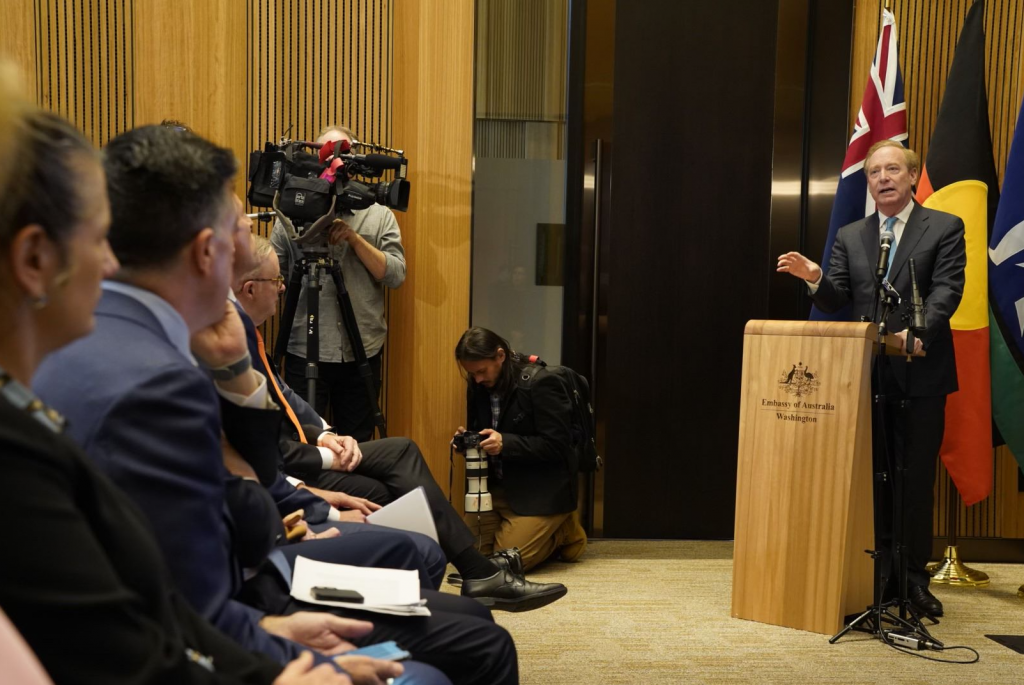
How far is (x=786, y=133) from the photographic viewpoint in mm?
4711

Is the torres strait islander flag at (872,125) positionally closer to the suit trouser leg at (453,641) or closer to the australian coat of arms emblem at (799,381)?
the australian coat of arms emblem at (799,381)

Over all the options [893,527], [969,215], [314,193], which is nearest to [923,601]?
[893,527]

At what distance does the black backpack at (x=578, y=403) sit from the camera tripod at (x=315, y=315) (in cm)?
66

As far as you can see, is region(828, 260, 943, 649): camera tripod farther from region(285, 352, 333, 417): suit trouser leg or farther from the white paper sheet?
region(285, 352, 333, 417): suit trouser leg

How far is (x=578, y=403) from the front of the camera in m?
4.22

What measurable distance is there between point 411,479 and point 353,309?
1.29 metres

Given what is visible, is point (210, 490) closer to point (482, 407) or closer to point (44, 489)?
point (44, 489)

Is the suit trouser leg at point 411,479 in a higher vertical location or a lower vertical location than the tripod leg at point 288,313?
lower

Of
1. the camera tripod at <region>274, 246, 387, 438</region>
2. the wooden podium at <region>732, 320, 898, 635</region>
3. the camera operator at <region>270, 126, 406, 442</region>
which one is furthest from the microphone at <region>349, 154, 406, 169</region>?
the wooden podium at <region>732, 320, 898, 635</region>

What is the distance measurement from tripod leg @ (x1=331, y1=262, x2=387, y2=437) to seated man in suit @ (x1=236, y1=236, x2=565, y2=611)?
739mm

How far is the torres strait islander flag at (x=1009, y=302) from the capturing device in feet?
13.2

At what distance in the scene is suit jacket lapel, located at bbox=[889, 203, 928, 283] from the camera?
371 cm

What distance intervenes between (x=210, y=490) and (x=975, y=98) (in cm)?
408

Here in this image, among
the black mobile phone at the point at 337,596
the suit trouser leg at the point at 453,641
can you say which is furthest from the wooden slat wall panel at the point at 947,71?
the black mobile phone at the point at 337,596
